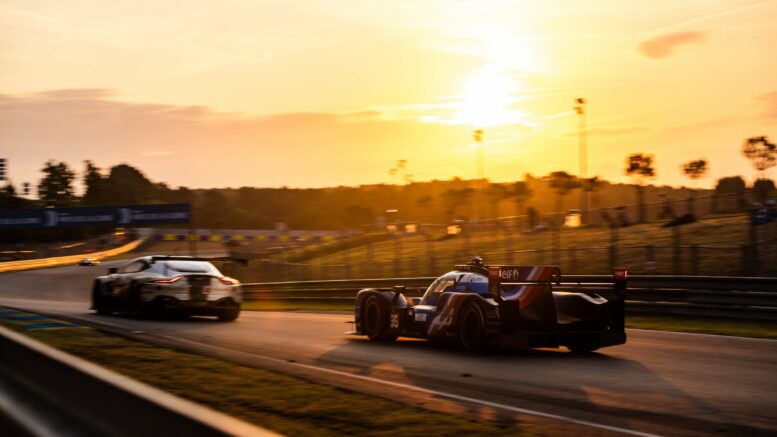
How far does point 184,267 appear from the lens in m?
19.6

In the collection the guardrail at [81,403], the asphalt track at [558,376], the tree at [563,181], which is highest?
the tree at [563,181]

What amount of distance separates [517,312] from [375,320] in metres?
3.27

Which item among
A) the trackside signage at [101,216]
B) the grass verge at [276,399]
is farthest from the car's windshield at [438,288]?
the trackside signage at [101,216]

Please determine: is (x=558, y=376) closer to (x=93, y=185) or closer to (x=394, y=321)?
(x=394, y=321)

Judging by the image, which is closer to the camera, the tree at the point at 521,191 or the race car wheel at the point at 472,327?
the race car wheel at the point at 472,327

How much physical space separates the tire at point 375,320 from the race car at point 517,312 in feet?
3.38

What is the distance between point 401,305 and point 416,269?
21.3 meters

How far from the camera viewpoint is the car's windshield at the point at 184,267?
19.4m

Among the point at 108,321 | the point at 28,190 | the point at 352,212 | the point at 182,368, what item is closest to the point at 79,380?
the point at 182,368

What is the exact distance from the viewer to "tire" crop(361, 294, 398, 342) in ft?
46.1

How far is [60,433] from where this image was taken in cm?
543

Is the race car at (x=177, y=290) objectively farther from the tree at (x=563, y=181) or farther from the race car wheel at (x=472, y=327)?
the tree at (x=563, y=181)

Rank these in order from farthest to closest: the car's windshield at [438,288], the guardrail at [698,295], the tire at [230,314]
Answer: the tire at [230,314], the guardrail at [698,295], the car's windshield at [438,288]

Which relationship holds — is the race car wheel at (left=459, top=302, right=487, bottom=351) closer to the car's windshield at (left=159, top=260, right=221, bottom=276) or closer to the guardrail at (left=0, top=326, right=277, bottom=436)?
the guardrail at (left=0, top=326, right=277, bottom=436)
